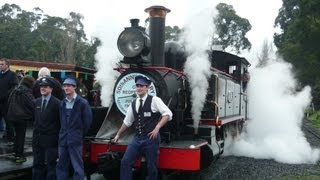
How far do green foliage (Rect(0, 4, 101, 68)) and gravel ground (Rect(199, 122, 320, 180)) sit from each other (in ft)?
88.2

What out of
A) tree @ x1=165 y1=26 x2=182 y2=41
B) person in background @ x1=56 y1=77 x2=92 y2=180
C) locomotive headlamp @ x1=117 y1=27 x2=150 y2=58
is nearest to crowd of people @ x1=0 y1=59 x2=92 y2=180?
person in background @ x1=56 y1=77 x2=92 y2=180

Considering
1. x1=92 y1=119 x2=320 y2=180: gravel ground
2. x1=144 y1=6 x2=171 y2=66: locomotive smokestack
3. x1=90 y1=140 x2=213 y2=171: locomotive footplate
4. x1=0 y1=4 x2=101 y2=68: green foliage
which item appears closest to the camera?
x1=90 y1=140 x2=213 y2=171: locomotive footplate

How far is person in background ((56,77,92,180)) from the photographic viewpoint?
233 inches

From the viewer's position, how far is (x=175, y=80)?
7.71 meters

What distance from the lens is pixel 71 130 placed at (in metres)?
5.91

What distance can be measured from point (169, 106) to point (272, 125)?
8683mm

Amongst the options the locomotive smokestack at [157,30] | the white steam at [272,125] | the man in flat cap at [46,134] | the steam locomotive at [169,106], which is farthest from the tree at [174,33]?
the white steam at [272,125]

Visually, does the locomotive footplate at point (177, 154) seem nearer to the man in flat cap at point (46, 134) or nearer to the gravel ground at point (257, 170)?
the man in flat cap at point (46, 134)

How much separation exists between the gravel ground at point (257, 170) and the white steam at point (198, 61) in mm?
1544

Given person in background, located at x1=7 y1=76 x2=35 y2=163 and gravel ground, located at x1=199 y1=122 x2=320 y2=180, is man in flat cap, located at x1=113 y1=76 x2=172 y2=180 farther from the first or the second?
gravel ground, located at x1=199 y1=122 x2=320 y2=180

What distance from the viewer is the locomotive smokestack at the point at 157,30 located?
7.67m

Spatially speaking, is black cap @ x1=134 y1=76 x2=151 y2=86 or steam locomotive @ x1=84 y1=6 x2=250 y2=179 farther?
steam locomotive @ x1=84 y1=6 x2=250 y2=179

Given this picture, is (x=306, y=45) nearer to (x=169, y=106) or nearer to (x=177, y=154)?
(x=169, y=106)

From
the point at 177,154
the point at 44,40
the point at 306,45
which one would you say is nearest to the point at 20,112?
the point at 177,154
